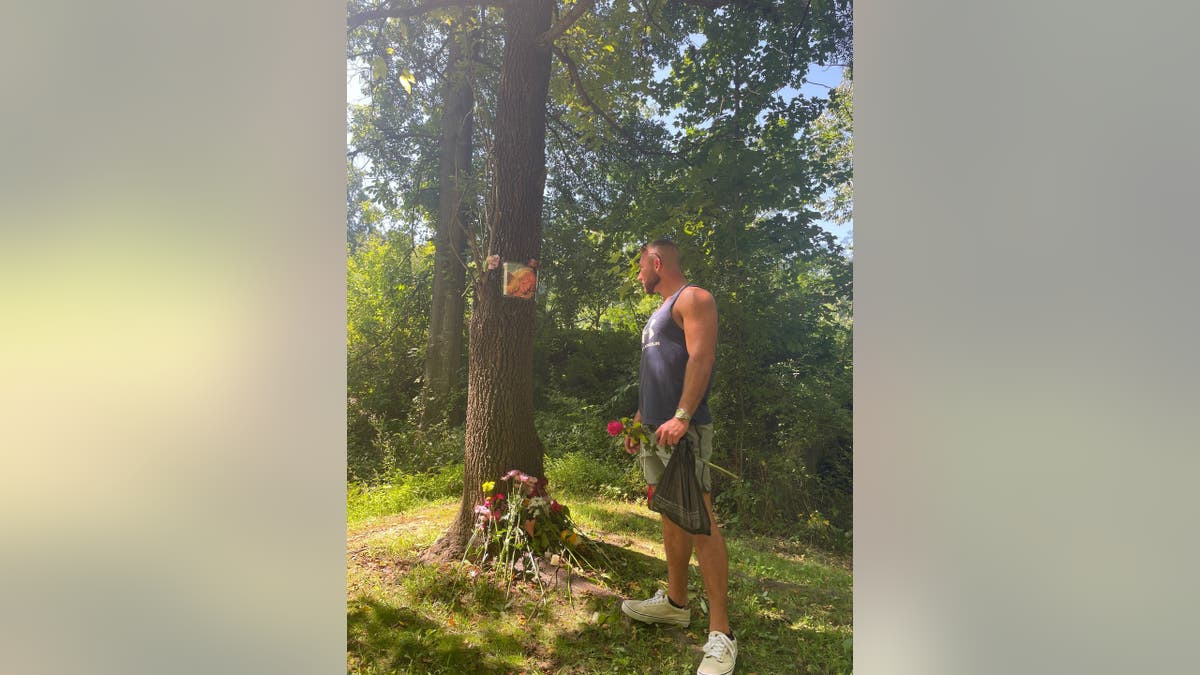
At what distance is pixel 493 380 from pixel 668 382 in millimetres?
794

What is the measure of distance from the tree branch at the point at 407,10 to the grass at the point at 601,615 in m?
2.19

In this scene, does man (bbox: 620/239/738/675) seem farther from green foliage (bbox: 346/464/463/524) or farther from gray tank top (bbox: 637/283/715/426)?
green foliage (bbox: 346/464/463/524)

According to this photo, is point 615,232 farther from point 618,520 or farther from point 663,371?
point 618,520

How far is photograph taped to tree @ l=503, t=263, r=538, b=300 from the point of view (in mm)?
2611

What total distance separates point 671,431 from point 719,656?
0.87m

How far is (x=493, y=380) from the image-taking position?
2.64 metres

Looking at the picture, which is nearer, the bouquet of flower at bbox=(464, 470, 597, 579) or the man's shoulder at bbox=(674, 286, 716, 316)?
the man's shoulder at bbox=(674, 286, 716, 316)

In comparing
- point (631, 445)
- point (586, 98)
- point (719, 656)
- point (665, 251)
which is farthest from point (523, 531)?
point (586, 98)

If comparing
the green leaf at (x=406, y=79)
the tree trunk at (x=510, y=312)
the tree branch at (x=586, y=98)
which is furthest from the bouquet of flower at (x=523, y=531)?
the green leaf at (x=406, y=79)

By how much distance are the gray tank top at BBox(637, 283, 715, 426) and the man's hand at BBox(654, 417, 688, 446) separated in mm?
24

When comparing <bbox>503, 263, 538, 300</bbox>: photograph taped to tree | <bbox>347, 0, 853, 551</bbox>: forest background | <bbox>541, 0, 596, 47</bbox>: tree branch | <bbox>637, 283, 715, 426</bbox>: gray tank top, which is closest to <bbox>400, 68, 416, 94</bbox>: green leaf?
<bbox>347, 0, 853, 551</bbox>: forest background

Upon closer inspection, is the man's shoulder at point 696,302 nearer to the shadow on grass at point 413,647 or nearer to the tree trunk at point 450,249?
the tree trunk at point 450,249
